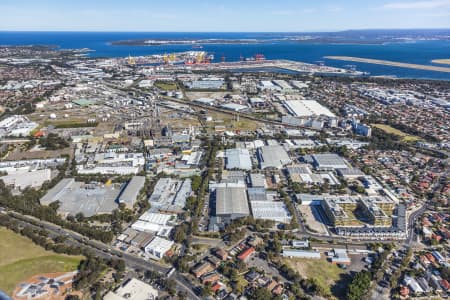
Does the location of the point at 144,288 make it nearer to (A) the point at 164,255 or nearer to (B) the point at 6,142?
(A) the point at 164,255

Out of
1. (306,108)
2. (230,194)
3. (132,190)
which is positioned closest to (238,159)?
(230,194)

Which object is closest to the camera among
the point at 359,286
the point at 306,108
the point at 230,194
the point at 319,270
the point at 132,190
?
the point at 359,286

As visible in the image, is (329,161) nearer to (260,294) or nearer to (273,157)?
(273,157)

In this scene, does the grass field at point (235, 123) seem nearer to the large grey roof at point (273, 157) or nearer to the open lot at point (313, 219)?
the large grey roof at point (273, 157)

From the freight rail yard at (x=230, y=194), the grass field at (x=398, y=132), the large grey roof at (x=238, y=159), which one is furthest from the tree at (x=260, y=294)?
the grass field at (x=398, y=132)

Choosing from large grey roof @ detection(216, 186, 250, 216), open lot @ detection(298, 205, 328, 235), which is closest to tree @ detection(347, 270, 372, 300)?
open lot @ detection(298, 205, 328, 235)

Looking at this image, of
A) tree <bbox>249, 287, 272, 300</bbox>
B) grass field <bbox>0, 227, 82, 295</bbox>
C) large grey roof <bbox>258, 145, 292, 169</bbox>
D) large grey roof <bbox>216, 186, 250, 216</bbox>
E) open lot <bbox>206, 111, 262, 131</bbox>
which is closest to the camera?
tree <bbox>249, 287, 272, 300</bbox>

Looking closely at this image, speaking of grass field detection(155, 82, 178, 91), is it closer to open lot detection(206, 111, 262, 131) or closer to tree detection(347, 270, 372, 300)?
open lot detection(206, 111, 262, 131)
